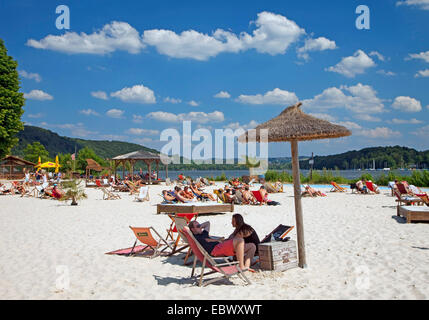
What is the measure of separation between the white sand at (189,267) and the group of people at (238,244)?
30 cm

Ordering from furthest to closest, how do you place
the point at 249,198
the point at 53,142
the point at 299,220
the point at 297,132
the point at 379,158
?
the point at 53,142
the point at 379,158
the point at 249,198
the point at 299,220
the point at 297,132

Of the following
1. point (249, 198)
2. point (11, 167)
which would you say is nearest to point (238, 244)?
point (249, 198)

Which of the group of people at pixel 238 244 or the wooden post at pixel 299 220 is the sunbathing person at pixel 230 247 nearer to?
the group of people at pixel 238 244

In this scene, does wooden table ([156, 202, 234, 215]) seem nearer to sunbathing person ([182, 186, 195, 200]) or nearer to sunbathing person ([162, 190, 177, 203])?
sunbathing person ([162, 190, 177, 203])

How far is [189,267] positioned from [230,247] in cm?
89

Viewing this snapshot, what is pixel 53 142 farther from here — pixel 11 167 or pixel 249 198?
pixel 249 198

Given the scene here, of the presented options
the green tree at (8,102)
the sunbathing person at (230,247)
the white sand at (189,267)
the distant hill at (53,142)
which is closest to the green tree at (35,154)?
the green tree at (8,102)

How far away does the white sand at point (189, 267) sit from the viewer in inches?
159

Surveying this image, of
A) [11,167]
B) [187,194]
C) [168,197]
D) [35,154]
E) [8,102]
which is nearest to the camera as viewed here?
[168,197]

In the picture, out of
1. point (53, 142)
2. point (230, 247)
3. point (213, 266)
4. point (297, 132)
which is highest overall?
point (53, 142)

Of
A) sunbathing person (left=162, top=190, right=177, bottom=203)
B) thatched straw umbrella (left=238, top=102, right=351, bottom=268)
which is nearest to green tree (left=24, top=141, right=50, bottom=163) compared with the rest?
sunbathing person (left=162, top=190, right=177, bottom=203)

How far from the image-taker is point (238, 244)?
468cm

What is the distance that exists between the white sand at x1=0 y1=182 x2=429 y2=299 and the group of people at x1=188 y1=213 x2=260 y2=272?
0.99ft
